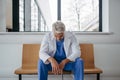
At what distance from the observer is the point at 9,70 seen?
3580 millimetres

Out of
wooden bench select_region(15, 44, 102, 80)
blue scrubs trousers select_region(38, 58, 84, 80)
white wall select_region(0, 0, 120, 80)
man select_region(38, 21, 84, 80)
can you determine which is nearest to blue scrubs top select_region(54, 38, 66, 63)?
man select_region(38, 21, 84, 80)

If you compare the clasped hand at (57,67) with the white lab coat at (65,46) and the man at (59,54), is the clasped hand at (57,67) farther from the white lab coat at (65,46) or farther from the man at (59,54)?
the white lab coat at (65,46)

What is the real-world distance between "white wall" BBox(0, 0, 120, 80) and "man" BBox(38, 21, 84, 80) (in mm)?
643

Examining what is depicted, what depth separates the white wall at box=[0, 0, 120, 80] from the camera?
3588mm

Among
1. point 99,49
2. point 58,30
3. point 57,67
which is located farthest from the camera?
point 99,49

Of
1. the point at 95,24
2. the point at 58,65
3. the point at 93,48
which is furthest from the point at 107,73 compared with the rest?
the point at 58,65

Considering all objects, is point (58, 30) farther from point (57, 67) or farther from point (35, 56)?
point (35, 56)

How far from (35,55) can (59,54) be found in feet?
1.92

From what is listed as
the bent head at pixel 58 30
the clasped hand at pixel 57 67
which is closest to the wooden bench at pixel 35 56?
the bent head at pixel 58 30

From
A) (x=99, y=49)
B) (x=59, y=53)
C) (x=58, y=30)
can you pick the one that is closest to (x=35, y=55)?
(x=59, y=53)

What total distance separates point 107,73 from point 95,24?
3.25ft

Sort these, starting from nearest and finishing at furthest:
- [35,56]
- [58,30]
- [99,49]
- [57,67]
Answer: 1. [57,67]
2. [58,30]
3. [35,56]
4. [99,49]

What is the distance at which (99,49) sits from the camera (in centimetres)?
364

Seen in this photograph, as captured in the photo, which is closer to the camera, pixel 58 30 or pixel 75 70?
pixel 75 70
